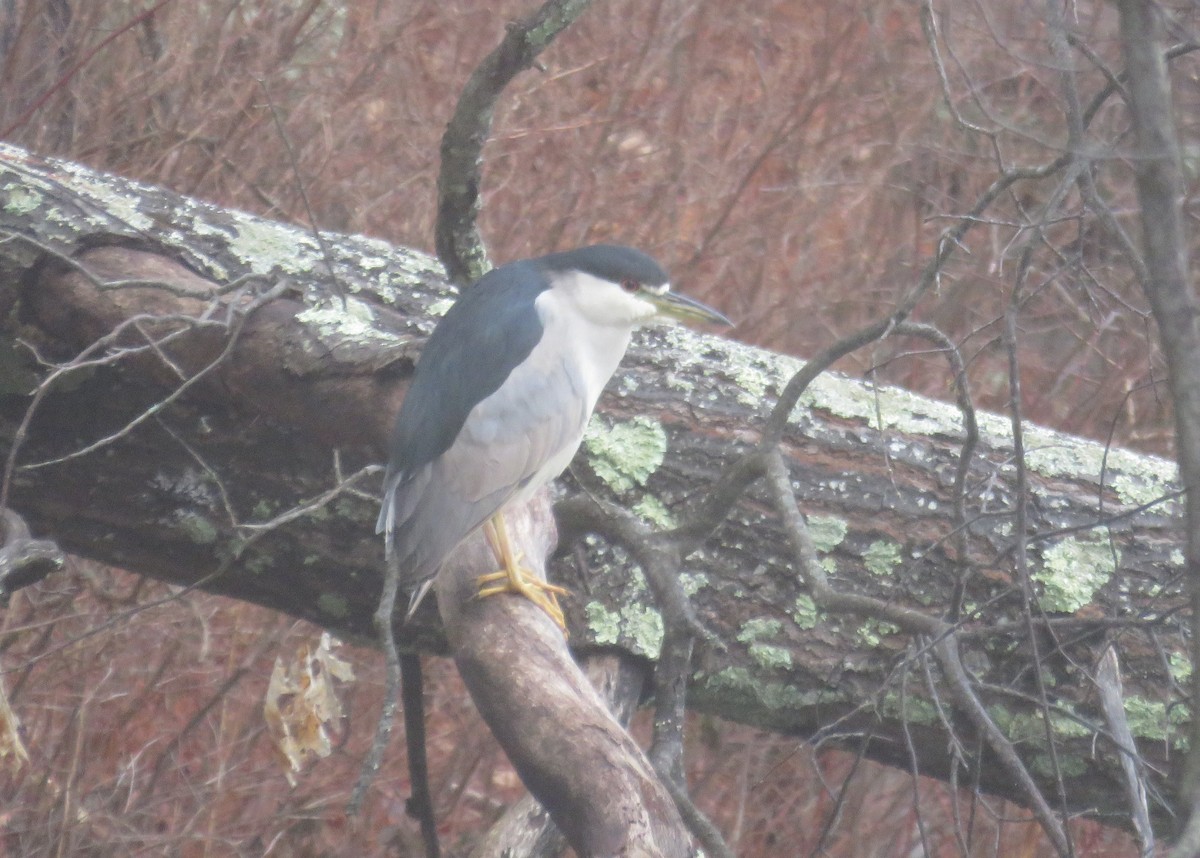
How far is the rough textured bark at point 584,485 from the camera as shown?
2.41 meters

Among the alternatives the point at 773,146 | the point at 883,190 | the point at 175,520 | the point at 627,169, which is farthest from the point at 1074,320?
the point at 175,520

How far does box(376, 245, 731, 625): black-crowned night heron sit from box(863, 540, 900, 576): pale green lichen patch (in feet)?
1.79

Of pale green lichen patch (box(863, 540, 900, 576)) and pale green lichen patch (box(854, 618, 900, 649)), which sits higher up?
pale green lichen patch (box(863, 540, 900, 576))

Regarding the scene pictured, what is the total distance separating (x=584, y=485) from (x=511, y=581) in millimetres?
227

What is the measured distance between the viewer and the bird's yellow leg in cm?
221

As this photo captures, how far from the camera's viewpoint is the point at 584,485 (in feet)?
7.73

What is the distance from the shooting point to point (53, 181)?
2.53 m

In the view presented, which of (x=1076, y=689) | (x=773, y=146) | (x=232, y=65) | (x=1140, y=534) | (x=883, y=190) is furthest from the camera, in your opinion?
(x=883, y=190)

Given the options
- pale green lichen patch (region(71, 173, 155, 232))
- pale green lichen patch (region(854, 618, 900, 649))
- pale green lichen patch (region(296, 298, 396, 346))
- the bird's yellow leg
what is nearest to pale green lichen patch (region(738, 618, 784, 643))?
pale green lichen patch (region(854, 618, 900, 649))

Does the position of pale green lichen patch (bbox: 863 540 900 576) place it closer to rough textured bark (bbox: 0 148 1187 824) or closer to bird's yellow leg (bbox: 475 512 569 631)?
rough textured bark (bbox: 0 148 1187 824)

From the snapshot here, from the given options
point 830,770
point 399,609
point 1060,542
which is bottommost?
point 830,770

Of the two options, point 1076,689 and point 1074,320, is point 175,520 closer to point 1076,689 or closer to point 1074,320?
point 1076,689

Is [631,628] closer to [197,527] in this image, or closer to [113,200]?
[197,527]

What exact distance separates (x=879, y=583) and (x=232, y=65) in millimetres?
2946
